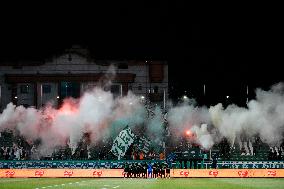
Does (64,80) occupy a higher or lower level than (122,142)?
higher

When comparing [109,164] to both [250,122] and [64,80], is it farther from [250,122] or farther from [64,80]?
[64,80]

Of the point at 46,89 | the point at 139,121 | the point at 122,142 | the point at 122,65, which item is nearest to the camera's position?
the point at 122,142

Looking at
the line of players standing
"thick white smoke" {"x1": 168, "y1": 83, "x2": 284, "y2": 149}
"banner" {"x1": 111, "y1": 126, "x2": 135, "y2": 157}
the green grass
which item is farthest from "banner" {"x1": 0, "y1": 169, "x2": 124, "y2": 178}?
"thick white smoke" {"x1": 168, "y1": 83, "x2": 284, "y2": 149}

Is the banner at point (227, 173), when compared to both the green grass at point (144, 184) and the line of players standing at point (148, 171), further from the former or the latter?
the green grass at point (144, 184)

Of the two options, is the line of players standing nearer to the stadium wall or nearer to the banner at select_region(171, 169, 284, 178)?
the stadium wall

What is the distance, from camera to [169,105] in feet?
265

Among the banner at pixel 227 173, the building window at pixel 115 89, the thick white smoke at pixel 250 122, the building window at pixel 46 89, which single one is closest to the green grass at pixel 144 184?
the banner at pixel 227 173

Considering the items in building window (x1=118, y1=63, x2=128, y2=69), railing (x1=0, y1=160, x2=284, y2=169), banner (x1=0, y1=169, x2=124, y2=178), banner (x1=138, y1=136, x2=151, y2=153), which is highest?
building window (x1=118, y1=63, x2=128, y2=69)

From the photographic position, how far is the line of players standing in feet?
163

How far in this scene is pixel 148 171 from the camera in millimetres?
50250

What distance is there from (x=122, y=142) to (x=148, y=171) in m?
11.4

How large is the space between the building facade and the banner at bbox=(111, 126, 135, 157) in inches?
738

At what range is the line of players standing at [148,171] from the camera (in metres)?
49.8

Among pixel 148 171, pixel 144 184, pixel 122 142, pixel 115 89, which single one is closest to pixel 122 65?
pixel 115 89
